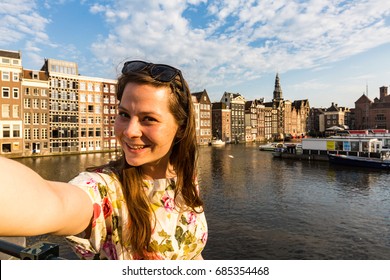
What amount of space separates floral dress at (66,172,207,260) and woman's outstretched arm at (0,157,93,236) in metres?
0.27

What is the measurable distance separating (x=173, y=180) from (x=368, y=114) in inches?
4451

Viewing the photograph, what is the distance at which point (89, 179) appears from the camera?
1457 millimetres

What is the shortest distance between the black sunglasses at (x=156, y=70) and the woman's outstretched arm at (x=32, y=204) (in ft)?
2.71

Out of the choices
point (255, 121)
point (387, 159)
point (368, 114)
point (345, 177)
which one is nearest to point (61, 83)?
point (345, 177)

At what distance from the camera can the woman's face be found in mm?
1620

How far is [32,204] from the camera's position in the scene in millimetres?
888

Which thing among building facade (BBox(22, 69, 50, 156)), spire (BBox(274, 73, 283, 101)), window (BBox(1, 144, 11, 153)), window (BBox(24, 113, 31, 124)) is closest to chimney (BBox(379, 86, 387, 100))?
spire (BBox(274, 73, 283, 101))

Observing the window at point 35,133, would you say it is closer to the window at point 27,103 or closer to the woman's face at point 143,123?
the window at point 27,103

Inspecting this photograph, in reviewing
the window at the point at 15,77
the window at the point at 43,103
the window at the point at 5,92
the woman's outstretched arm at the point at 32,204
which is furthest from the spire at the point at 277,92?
the woman's outstretched arm at the point at 32,204

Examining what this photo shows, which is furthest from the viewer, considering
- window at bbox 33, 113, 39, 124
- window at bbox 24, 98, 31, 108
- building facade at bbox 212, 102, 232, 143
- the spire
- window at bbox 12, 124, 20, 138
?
the spire

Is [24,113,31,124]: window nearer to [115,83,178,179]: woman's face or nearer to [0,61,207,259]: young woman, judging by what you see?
[0,61,207,259]: young woman

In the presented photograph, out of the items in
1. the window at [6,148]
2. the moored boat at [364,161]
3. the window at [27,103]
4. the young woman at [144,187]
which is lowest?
the moored boat at [364,161]

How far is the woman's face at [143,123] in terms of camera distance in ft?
5.32
